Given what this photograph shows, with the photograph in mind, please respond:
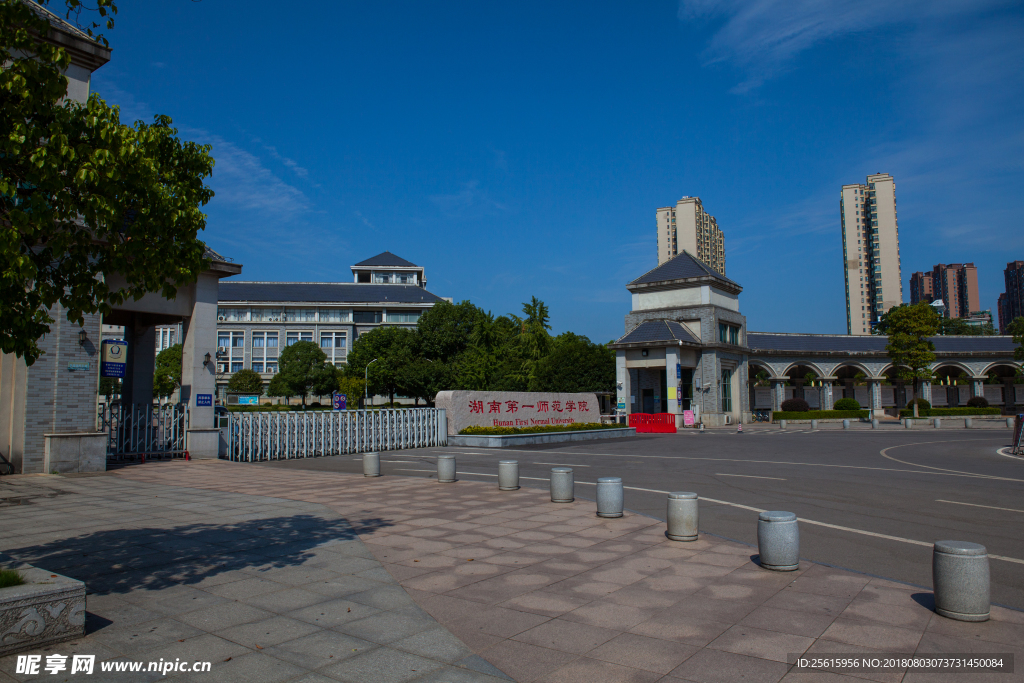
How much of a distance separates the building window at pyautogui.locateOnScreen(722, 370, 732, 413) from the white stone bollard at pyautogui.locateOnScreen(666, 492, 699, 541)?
3809cm

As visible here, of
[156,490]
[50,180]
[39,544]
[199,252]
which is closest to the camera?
[50,180]

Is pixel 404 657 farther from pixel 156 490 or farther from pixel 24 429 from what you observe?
pixel 24 429

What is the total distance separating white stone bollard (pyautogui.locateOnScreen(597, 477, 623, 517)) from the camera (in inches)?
363

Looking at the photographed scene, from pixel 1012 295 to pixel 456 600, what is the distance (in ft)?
580

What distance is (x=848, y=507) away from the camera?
10.2 metres

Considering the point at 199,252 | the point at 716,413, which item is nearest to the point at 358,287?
the point at 716,413

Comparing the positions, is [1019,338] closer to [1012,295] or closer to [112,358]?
[112,358]

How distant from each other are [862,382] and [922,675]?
6369 centimetres

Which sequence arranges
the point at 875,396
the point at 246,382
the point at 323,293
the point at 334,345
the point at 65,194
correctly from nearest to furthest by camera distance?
1. the point at 65,194
2. the point at 875,396
3. the point at 246,382
4. the point at 334,345
5. the point at 323,293

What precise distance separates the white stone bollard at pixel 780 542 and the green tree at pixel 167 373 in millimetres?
75435

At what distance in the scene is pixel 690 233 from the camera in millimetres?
131625

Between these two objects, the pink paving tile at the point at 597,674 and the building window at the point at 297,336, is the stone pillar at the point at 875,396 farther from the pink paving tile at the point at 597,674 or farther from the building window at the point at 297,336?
the building window at the point at 297,336

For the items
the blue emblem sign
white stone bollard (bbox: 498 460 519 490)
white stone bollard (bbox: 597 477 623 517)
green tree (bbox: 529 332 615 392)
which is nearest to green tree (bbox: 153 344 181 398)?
green tree (bbox: 529 332 615 392)

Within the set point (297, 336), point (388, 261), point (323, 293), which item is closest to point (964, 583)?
point (297, 336)
